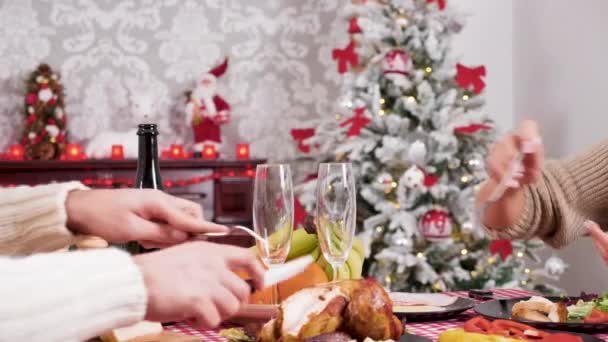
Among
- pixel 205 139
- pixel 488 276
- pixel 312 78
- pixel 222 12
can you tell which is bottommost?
pixel 488 276

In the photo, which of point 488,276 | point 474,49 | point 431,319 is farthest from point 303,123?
point 431,319

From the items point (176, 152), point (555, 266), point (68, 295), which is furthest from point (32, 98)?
point (68, 295)

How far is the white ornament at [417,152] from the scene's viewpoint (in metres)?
3.75

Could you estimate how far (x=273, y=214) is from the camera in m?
1.32

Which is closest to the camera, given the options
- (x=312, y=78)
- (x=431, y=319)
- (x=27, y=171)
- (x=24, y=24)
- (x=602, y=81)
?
(x=431, y=319)

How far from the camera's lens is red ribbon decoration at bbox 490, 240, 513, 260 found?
12.6ft

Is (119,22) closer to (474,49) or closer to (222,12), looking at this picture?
(222,12)

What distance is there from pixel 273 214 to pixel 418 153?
2.50 meters

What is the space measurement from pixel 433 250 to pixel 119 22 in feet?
7.15

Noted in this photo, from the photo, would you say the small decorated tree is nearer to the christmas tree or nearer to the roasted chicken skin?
the christmas tree

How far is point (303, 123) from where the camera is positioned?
15.8 ft

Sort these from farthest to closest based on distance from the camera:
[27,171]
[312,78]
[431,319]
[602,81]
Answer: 1. [312,78]
2. [27,171]
3. [602,81]
4. [431,319]

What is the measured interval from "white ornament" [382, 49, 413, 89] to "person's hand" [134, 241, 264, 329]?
308 cm

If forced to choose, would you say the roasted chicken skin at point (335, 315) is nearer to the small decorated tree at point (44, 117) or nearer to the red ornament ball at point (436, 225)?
the red ornament ball at point (436, 225)
